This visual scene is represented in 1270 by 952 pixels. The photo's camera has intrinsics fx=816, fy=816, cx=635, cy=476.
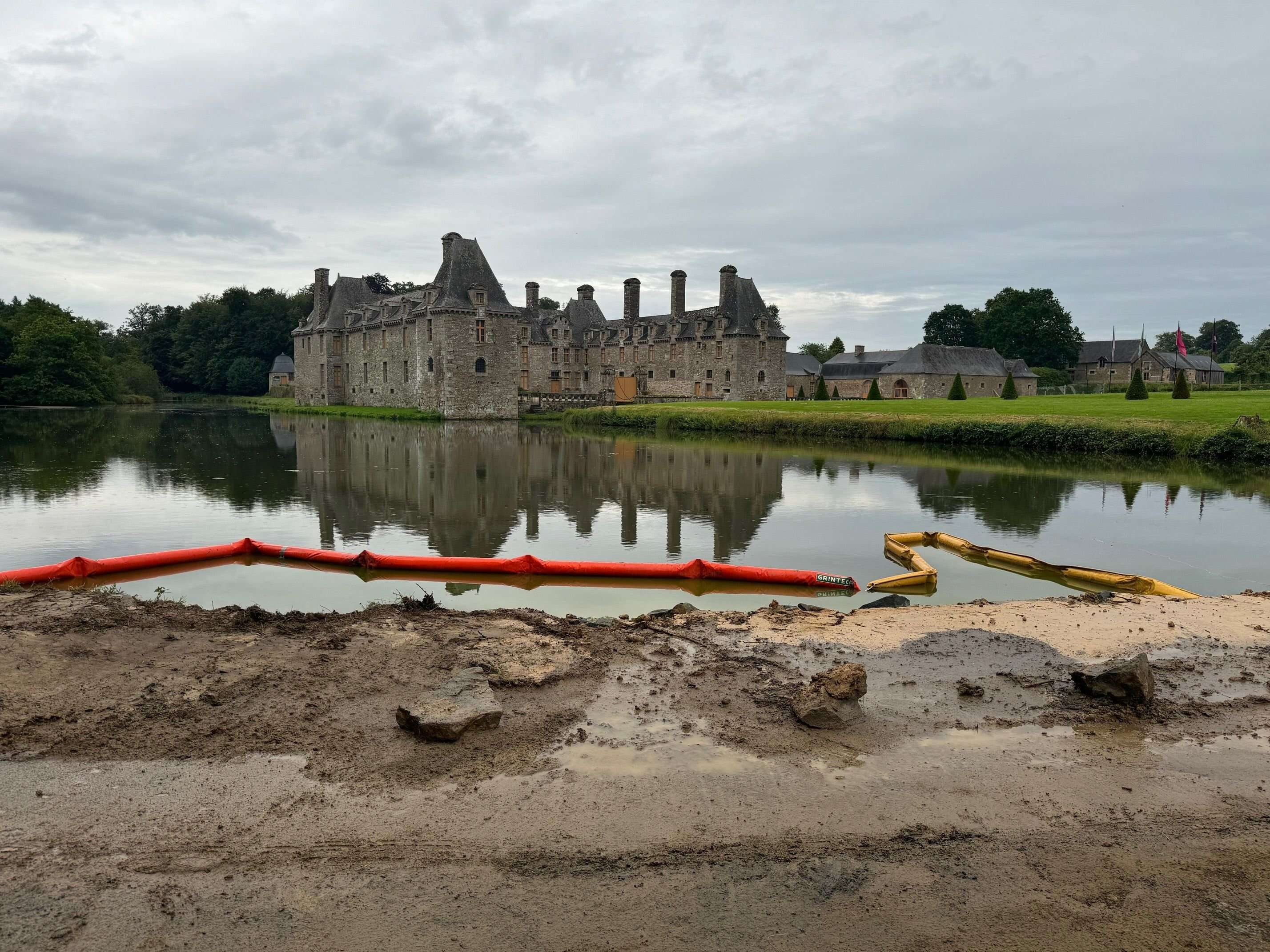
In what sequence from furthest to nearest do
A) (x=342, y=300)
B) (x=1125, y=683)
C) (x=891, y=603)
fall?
(x=342, y=300) → (x=891, y=603) → (x=1125, y=683)

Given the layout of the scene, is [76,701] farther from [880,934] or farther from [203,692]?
[880,934]

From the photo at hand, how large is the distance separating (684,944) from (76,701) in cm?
501

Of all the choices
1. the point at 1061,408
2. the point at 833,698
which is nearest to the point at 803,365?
the point at 1061,408

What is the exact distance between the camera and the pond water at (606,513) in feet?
36.8

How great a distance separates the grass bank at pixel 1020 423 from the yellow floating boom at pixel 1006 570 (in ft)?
62.8

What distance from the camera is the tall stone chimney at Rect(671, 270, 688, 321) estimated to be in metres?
67.6

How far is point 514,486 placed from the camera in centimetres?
2112

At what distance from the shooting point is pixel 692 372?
220 feet

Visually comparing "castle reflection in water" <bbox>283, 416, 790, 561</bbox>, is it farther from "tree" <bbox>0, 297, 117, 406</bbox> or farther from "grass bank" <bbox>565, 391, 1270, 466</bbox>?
"tree" <bbox>0, 297, 117, 406</bbox>

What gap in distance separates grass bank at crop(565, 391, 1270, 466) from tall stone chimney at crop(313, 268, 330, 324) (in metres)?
31.6

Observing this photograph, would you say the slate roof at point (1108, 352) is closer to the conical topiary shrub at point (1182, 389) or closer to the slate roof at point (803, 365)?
the slate roof at point (803, 365)

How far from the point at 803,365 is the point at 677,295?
26.1m

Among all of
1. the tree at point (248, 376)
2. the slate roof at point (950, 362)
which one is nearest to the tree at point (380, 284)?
the tree at point (248, 376)

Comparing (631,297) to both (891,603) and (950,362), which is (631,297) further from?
(891,603)
